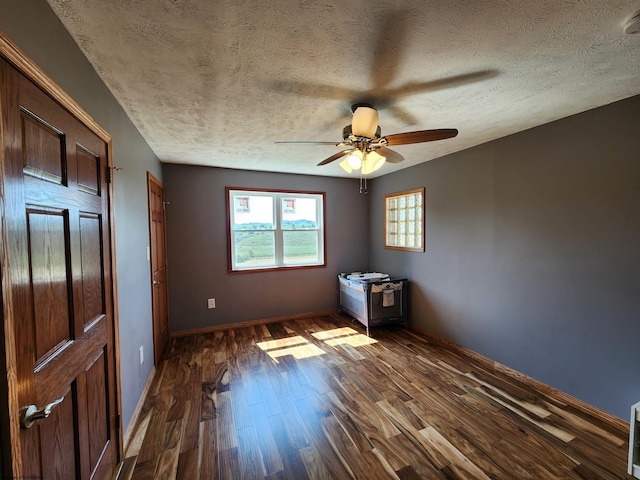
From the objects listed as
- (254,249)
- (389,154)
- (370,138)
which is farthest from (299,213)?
(370,138)

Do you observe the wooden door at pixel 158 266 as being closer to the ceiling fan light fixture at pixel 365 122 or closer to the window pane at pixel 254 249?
the window pane at pixel 254 249

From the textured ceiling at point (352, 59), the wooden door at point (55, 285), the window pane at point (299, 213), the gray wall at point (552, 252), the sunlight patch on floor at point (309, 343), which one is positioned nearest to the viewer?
the wooden door at point (55, 285)

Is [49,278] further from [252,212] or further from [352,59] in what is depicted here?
[252,212]

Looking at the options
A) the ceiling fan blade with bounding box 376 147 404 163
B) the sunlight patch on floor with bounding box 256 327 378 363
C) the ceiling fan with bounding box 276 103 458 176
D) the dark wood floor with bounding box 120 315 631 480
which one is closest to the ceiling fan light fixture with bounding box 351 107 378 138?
the ceiling fan with bounding box 276 103 458 176

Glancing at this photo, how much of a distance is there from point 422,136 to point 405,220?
2.27 meters

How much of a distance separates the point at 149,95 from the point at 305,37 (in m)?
1.17

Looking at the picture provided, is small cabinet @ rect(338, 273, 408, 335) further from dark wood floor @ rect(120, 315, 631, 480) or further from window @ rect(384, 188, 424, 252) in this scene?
dark wood floor @ rect(120, 315, 631, 480)

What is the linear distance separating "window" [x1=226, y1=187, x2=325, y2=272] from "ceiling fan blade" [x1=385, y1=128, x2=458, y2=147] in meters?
2.51

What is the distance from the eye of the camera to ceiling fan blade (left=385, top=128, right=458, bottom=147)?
1.73 meters

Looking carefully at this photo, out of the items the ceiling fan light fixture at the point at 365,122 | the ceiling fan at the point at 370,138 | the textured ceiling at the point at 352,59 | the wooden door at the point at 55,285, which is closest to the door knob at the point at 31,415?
the wooden door at the point at 55,285

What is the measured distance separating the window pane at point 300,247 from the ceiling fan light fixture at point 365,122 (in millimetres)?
2646

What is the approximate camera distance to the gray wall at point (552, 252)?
74.1 inches

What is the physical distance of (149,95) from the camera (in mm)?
1758

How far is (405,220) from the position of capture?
396 cm
